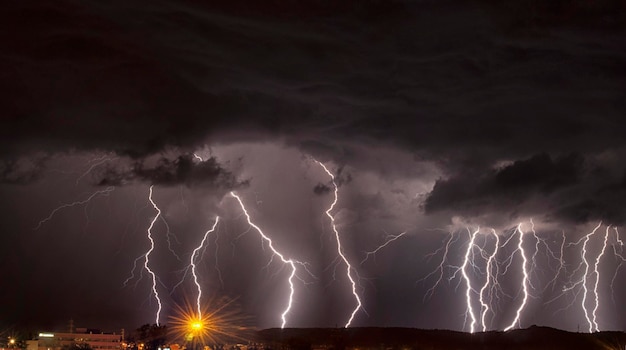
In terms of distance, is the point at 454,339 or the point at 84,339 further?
the point at 84,339

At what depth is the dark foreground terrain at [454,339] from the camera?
8819 cm

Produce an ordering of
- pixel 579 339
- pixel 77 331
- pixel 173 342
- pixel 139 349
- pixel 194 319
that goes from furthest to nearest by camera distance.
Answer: pixel 77 331
pixel 579 339
pixel 139 349
pixel 173 342
pixel 194 319

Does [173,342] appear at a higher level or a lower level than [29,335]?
lower

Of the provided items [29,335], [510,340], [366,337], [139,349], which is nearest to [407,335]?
[366,337]

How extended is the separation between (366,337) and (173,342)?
27900 millimetres

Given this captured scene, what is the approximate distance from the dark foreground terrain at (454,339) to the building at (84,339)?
30933mm

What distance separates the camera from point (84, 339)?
123 meters

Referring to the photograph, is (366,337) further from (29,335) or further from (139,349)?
(29,335)

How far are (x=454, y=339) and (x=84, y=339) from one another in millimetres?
53329

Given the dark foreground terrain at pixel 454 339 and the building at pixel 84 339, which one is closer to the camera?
the dark foreground terrain at pixel 454 339

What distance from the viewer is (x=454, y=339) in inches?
3812

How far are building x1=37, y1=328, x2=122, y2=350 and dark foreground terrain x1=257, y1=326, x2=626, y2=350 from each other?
30933mm

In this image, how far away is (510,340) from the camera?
305ft

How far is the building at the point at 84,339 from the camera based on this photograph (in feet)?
385
